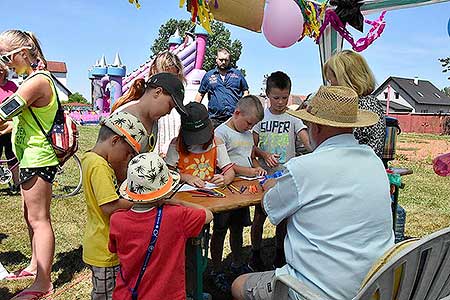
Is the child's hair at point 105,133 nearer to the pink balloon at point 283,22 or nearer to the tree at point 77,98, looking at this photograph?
the pink balloon at point 283,22

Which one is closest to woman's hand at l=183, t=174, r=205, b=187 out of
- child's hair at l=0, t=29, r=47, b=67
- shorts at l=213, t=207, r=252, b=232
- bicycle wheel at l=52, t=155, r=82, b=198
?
shorts at l=213, t=207, r=252, b=232

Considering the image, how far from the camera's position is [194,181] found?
2.46m

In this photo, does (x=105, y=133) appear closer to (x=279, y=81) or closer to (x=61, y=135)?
(x=61, y=135)

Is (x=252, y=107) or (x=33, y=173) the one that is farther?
(x=252, y=107)

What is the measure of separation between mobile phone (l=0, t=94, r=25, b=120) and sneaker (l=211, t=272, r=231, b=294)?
5.71 feet

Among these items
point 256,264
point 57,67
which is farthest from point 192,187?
point 57,67

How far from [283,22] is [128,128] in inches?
102

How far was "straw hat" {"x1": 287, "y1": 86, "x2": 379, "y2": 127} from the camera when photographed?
1654 millimetres

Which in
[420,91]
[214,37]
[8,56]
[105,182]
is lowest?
[105,182]

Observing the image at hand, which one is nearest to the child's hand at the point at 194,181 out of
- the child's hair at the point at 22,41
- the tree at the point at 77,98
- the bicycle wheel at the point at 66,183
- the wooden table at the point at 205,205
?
the wooden table at the point at 205,205

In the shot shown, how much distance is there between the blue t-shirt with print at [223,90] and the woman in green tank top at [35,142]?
250cm

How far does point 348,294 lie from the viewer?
5.16 ft

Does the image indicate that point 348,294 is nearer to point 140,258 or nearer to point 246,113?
point 140,258

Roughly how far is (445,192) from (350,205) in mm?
5832
